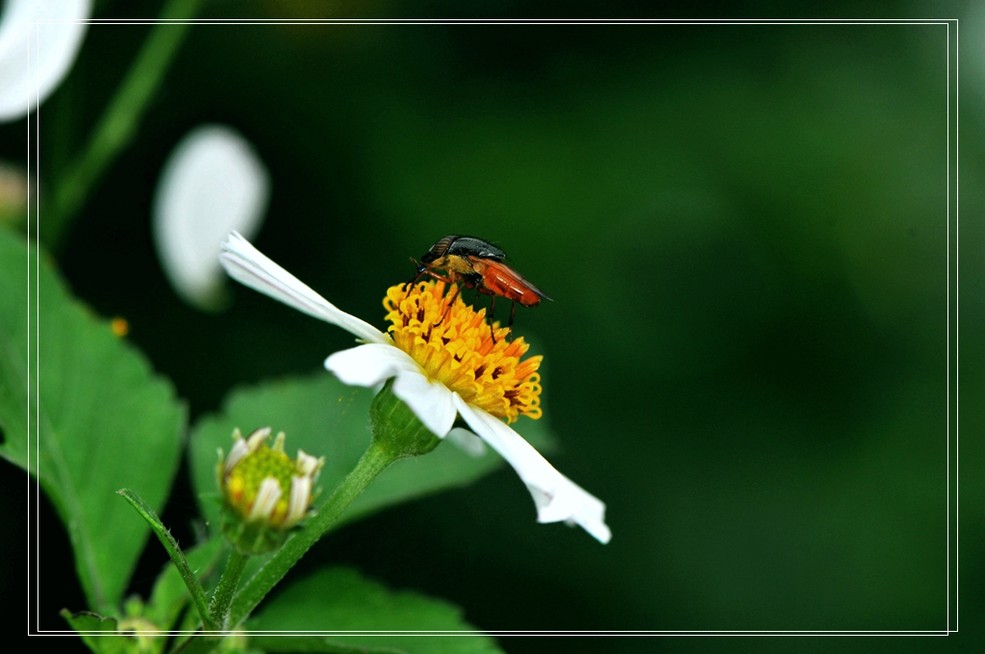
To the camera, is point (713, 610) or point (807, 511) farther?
point (807, 511)

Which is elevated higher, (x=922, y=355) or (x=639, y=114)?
(x=639, y=114)

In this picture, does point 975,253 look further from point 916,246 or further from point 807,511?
point 807,511

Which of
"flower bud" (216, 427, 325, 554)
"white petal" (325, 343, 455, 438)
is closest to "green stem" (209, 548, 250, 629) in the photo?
"flower bud" (216, 427, 325, 554)

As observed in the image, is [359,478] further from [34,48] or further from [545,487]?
[34,48]

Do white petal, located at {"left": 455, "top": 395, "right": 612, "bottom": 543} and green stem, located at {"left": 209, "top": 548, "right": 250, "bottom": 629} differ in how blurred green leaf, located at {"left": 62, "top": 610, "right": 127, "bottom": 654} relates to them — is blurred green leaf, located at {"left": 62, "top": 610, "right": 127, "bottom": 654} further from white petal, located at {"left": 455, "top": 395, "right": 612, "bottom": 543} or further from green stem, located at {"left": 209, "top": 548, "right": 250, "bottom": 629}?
white petal, located at {"left": 455, "top": 395, "right": 612, "bottom": 543}

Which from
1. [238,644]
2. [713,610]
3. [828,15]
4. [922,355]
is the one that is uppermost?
[828,15]

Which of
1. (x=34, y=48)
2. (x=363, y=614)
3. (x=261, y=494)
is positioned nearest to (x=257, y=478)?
(x=261, y=494)

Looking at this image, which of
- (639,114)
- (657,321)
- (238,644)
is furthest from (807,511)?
(238,644)

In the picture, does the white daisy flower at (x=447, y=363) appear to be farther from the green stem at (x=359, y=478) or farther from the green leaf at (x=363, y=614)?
the green leaf at (x=363, y=614)
